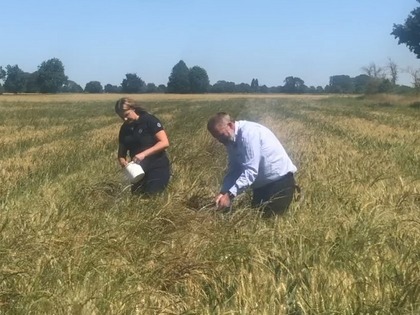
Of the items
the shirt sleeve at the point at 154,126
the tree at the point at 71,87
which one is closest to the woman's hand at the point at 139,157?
the shirt sleeve at the point at 154,126

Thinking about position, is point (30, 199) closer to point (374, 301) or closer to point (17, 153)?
point (374, 301)

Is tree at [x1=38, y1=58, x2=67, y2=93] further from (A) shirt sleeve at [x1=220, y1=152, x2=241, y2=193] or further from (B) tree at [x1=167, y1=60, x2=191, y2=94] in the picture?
(A) shirt sleeve at [x1=220, y1=152, x2=241, y2=193]

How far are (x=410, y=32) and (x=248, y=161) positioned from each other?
43.5 metres

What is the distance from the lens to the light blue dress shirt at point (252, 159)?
5.89 m

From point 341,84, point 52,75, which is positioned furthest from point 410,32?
point 52,75

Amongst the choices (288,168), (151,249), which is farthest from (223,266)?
(288,168)

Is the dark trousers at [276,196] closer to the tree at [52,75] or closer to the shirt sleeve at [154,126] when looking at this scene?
the shirt sleeve at [154,126]

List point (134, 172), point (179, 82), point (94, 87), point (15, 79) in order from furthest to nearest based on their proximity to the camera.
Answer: point (15, 79) < point (94, 87) < point (179, 82) < point (134, 172)

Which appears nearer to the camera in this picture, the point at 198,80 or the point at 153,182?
the point at 153,182

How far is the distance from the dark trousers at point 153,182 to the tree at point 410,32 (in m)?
41.7

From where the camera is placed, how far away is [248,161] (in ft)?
19.5

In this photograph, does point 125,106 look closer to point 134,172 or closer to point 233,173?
point 134,172

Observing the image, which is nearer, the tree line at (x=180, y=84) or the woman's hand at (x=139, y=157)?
the woman's hand at (x=139, y=157)

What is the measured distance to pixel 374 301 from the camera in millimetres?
3541
